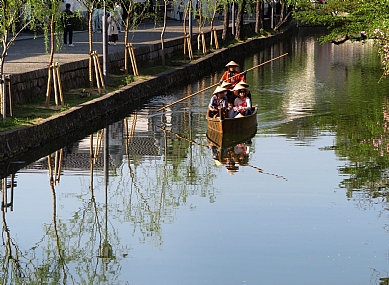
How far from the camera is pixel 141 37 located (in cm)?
4128

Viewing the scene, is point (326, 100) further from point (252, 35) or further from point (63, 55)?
point (252, 35)

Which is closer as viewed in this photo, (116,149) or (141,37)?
(116,149)

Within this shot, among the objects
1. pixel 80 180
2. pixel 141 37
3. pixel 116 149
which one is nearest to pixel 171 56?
pixel 141 37

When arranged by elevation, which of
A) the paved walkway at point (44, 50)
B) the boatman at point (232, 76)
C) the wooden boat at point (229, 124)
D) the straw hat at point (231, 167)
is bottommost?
the straw hat at point (231, 167)

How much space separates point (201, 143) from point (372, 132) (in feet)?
13.4

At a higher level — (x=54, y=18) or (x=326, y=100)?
(x=54, y=18)

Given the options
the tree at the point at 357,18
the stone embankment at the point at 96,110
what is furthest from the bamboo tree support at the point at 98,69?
the tree at the point at 357,18

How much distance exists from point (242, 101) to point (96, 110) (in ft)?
11.0

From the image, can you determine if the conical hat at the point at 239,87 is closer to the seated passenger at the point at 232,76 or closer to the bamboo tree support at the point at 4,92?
the seated passenger at the point at 232,76

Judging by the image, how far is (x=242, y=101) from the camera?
2197cm

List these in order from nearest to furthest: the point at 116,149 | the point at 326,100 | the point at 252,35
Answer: the point at 116,149
the point at 326,100
the point at 252,35

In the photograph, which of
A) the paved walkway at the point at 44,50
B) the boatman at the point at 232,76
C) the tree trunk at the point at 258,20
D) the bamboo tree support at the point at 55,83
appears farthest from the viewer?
the tree trunk at the point at 258,20

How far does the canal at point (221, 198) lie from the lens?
36.3 feet

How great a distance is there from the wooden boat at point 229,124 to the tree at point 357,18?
4358mm
